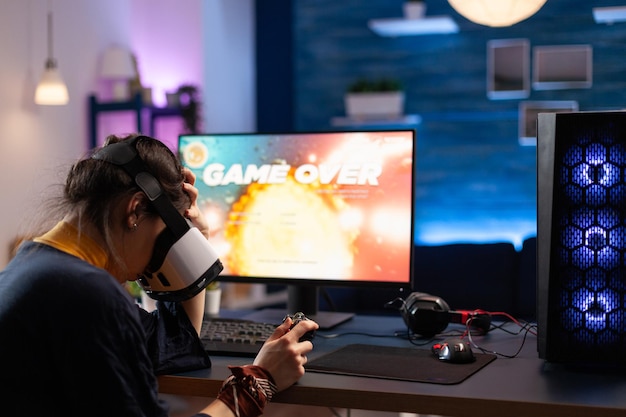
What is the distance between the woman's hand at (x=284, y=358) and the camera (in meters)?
1.37

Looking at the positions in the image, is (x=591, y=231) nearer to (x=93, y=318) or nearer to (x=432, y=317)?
(x=432, y=317)

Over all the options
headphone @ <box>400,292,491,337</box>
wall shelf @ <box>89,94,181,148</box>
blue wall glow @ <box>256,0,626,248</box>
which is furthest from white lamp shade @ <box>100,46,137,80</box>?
headphone @ <box>400,292,491,337</box>

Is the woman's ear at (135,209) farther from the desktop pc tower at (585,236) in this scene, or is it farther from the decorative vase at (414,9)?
the decorative vase at (414,9)

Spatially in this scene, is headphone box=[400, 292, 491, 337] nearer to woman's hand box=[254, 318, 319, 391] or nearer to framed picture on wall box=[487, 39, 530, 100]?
woman's hand box=[254, 318, 319, 391]

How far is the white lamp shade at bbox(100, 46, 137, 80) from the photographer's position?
178 inches

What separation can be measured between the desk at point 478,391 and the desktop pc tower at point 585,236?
0.26ft

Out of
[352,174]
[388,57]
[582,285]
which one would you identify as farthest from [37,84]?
[582,285]

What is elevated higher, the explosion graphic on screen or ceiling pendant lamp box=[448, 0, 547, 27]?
ceiling pendant lamp box=[448, 0, 547, 27]

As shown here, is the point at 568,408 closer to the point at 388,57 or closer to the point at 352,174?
the point at 352,174

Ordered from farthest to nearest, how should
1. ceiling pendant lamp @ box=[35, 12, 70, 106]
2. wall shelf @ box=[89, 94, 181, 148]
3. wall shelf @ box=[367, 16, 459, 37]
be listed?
wall shelf @ box=[367, 16, 459, 37] < wall shelf @ box=[89, 94, 181, 148] < ceiling pendant lamp @ box=[35, 12, 70, 106]

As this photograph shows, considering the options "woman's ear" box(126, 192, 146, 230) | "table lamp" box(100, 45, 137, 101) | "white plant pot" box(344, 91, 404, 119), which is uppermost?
"table lamp" box(100, 45, 137, 101)

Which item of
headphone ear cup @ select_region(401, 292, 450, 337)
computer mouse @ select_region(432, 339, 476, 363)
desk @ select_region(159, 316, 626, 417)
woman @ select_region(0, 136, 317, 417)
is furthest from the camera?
headphone ear cup @ select_region(401, 292, 450, 337)

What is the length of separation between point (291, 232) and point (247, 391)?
73 centimetres

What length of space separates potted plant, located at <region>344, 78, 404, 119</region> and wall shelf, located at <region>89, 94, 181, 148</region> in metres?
1.13
